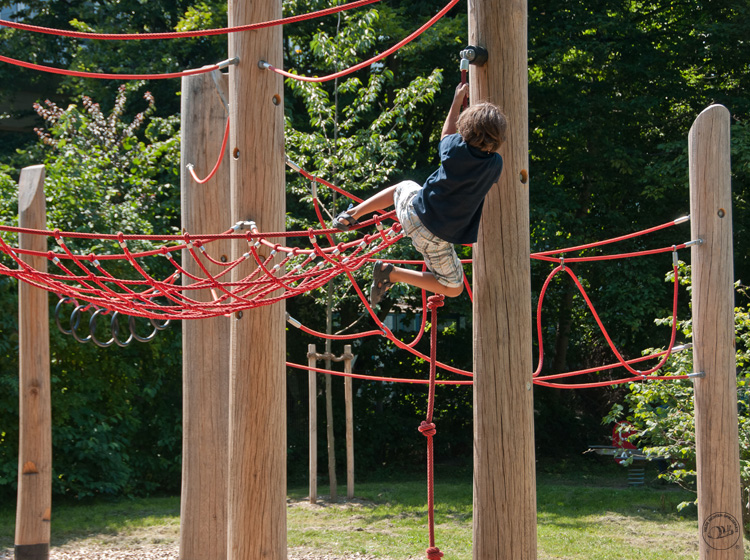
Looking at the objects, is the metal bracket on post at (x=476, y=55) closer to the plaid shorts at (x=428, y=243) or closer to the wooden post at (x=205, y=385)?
the plaid shorts at (x=428, y=243)

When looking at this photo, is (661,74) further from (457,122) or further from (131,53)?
(457,122)

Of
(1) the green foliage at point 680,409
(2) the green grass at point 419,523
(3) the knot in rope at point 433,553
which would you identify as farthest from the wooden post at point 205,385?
(1) the green foliage at point 680,409

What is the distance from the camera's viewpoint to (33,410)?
16.8 feet

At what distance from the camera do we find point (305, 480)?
38.0 ft

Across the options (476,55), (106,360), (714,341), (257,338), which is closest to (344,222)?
(257,338)

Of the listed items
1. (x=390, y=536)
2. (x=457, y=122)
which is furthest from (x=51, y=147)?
(x=457, y=122)

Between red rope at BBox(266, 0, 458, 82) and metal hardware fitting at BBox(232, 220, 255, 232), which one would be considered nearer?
red rope at BBox(266, 0, 458, 82)

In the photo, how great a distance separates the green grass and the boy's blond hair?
4.69 m

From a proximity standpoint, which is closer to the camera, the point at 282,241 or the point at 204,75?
the point at 282,241

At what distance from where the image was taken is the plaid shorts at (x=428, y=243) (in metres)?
3.08

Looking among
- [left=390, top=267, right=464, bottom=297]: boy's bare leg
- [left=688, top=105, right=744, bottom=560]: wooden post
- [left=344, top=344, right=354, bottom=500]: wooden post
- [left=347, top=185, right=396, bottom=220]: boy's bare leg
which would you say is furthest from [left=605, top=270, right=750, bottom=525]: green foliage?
[left=347, top=185, right=396, bottom=220]: boy's bare leg

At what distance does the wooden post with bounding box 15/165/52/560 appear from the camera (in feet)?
16.6

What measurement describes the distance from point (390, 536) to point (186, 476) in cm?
334

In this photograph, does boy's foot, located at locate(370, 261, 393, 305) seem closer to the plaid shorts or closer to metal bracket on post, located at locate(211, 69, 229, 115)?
the plaid shorts
